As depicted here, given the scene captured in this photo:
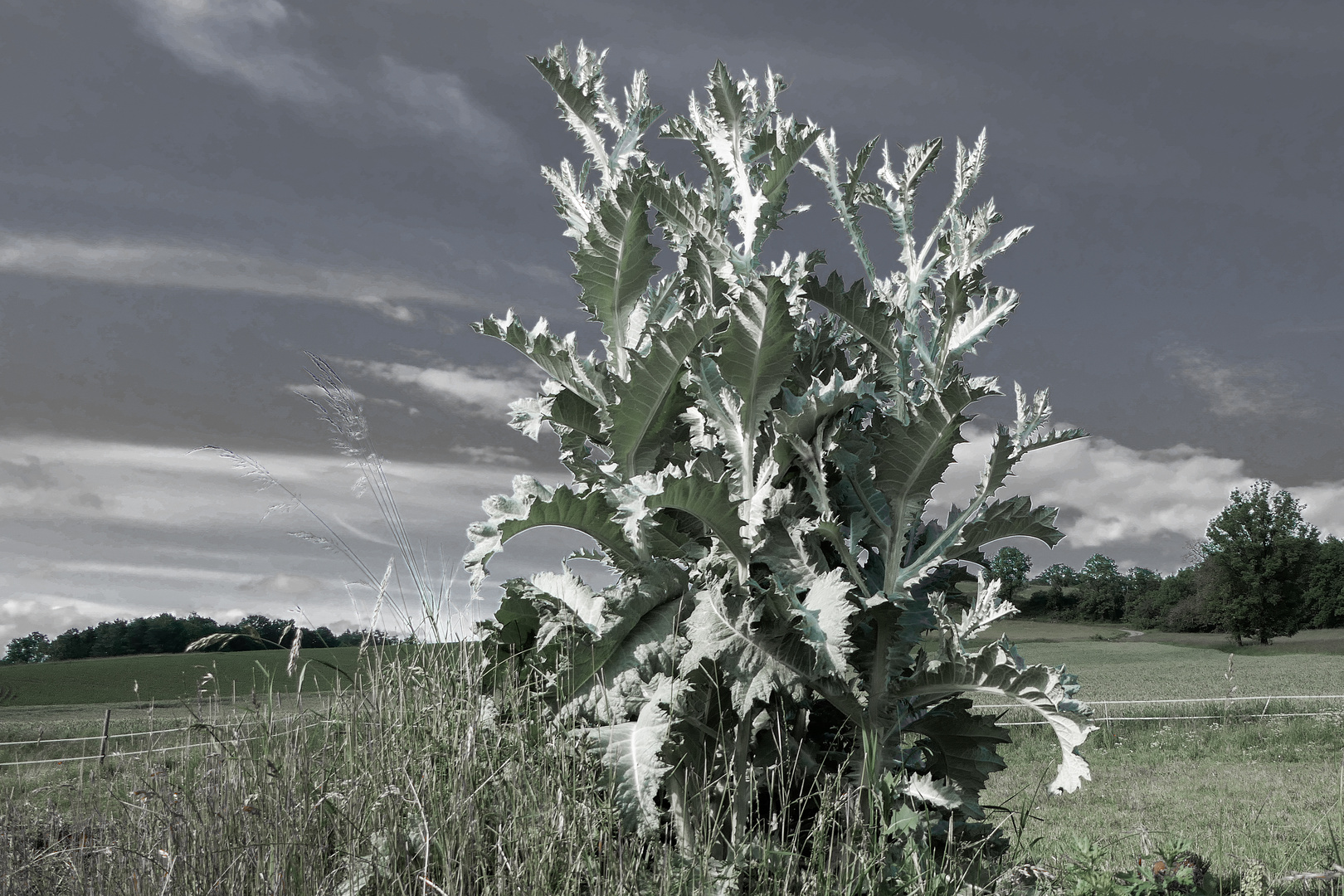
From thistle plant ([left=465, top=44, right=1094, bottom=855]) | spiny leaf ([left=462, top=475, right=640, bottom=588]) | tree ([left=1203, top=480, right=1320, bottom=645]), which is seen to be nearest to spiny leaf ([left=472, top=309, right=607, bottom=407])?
thistle plant ([left=465, top=44, right=1094, bottom=855])

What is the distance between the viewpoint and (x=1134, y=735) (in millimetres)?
12391

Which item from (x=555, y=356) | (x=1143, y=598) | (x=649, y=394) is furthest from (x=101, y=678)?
(x=1143, y=598)

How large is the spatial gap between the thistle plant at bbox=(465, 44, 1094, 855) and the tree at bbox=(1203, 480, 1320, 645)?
5016 cm

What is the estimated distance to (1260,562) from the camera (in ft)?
148

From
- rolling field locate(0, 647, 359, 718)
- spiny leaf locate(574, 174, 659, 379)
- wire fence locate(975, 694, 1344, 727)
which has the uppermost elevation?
spiny leaf locate(574, 174, 659, 379)

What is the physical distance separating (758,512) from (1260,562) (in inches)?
2058

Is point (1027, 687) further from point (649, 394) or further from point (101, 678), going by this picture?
point (101, 678)

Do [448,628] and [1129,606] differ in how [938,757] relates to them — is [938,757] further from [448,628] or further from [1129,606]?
[1129,606]

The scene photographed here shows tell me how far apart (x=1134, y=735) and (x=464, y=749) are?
1249cm

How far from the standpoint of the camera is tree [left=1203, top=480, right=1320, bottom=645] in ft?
146

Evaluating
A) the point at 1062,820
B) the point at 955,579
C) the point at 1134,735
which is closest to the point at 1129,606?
the point at 1134,735

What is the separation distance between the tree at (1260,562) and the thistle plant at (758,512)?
50.2 m

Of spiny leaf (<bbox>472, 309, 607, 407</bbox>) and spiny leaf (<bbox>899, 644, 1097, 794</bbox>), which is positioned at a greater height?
spiny leaf (<bbox>472, 309, 607, 407</bbox>)

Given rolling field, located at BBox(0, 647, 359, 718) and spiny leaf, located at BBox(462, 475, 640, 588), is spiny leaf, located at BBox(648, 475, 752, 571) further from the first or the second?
rolling field, located at BBox(0, 647, 359, 718)
